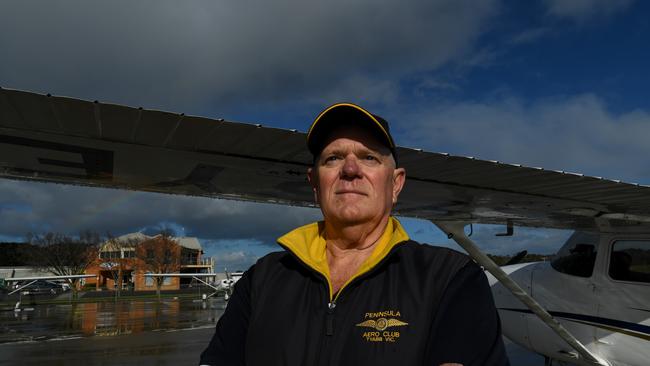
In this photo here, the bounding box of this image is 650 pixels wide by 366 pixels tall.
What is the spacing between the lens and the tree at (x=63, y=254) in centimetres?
5428

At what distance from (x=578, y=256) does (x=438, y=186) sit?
2841mm

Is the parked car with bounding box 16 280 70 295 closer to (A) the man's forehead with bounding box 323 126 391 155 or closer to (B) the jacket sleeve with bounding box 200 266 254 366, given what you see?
(B) the jacket sleeve with bounding box 200 266 254 366

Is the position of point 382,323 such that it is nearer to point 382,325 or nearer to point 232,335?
point 382,325

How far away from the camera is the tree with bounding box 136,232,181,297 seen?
59125 mm

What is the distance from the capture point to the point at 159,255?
197 feet

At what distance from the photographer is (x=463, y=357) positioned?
54.7 inches

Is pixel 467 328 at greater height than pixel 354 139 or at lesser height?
lesser

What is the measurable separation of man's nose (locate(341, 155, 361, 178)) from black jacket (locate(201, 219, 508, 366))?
0.28 metres

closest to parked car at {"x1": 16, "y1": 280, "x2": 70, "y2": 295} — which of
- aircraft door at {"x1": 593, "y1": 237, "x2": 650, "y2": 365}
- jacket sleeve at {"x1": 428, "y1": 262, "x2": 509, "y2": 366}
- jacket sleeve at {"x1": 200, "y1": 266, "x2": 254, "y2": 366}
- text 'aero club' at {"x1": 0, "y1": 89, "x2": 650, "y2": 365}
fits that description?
text 'aero club' at {"x1": 0, "y1": 89, "x2": 650, "y2": 365}

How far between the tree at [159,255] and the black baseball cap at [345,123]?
2404 inches

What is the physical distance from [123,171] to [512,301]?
6.06 metres

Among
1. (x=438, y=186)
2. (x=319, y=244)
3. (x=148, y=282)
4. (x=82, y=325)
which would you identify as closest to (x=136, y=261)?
(x=148, y=282)

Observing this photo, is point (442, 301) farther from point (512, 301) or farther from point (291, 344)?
point (512, 301)

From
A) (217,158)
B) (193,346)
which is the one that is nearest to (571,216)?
(217,158)
